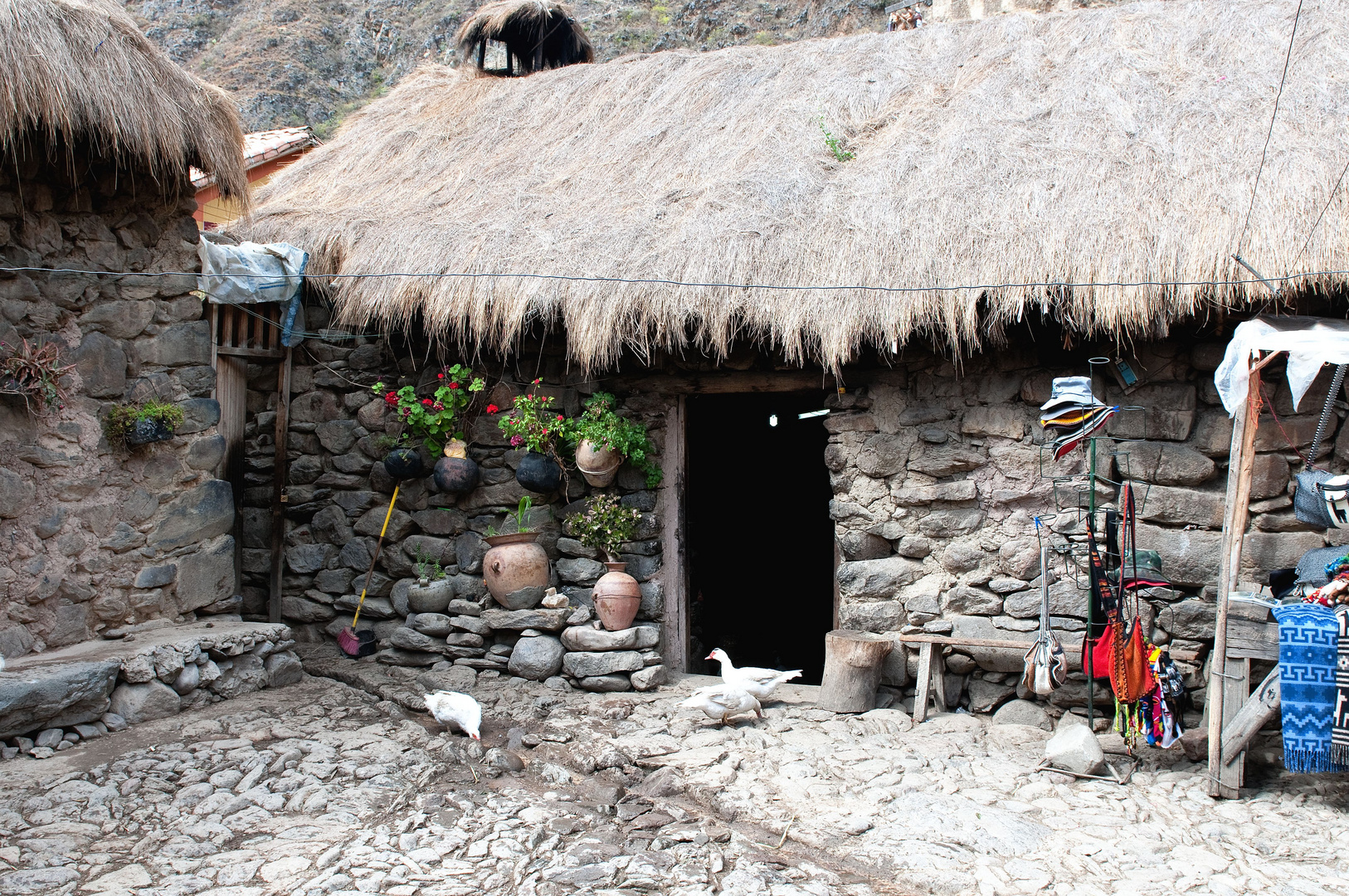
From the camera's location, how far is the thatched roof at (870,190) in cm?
456

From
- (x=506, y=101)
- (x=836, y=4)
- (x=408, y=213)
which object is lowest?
(x=408, y=213)

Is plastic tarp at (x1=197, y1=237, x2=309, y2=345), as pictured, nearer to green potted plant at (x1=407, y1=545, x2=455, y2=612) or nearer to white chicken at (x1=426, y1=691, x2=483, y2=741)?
green potted plant at (x1=407, y1=545, x2=455, y2=612)

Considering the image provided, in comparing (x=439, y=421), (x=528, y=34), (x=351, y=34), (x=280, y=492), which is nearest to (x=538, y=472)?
(x=439, y=421)

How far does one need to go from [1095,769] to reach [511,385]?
358 centimetres

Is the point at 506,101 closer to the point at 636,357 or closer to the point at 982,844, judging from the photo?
the point at 636,357

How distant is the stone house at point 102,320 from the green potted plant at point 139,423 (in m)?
0.06

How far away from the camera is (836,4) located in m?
16.5

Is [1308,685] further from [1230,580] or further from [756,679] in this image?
[756,679]

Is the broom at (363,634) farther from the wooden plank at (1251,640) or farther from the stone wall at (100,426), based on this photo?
the wooden plank at (1251,640)

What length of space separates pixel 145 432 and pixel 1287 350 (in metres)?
4.91

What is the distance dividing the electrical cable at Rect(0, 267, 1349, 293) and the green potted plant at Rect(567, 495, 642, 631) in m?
1.24

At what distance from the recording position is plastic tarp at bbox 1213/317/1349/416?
3.78 metres

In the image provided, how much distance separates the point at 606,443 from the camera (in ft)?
17.5

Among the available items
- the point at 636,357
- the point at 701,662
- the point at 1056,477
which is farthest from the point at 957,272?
the point at 701,662
